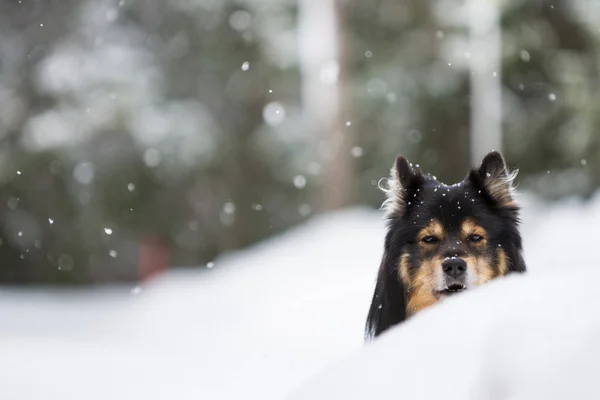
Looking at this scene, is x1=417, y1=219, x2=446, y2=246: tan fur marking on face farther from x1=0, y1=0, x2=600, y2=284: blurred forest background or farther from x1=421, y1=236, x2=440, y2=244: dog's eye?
x1=0, y1=0, x2=600, y2=284: blurred forest background

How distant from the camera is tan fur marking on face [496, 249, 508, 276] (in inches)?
129

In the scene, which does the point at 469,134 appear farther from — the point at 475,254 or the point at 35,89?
the point at 475,254

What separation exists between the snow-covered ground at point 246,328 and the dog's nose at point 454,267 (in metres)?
0.38

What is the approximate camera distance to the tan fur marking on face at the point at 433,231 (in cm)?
331

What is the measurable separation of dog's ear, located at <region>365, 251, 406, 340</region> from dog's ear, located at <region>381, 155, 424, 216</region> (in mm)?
205

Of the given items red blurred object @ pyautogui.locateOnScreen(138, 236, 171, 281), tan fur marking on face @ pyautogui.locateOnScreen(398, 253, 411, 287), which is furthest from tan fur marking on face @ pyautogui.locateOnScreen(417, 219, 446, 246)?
red blurred object @ pyautogui.locateOnScreen(138, 236, 171, 281)

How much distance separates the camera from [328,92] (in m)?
16.7

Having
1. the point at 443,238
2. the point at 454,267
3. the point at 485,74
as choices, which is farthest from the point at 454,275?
the point at 485,74

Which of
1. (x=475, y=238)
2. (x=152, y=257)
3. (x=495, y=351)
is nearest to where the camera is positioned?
(x=495, y=351)

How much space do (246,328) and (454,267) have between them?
388 cm

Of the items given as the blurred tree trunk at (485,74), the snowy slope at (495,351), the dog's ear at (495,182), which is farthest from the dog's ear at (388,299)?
the blurred tree trunk at (485,74)

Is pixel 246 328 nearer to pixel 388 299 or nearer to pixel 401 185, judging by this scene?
pixel 388 299

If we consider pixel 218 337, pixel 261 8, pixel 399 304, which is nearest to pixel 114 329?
pixel 218 337

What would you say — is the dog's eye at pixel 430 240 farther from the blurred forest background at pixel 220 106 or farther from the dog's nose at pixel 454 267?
the blurred forest background at pixel 220 106
